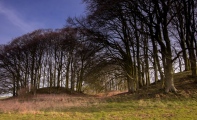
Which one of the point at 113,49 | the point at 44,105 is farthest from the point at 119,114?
the point at 113,49

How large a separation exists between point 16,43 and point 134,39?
26243 mm

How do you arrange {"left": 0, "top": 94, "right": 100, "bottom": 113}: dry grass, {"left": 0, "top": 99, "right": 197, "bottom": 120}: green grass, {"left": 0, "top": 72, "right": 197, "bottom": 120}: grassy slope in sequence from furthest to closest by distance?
1. {"left": 0, "top": 94, "right": 100, "bottom": 113}: dry grass
2. {"left": 0, "top": 72, "right": 197, "bottom": 120}: grassy slope
3. {"left": 0, "top": 99, "right": 197, "bottom": 120}: green grass

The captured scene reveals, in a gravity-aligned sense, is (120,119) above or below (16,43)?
below

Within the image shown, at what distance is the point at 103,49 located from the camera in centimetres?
2355

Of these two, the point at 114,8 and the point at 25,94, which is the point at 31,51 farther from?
the point at 114,8

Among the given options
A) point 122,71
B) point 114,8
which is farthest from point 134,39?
point 114,8

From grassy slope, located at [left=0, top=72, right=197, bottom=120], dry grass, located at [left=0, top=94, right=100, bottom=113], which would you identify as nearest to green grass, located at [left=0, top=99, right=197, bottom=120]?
grassy slope, located at [left=0, top=72, right=197, bottom=120]

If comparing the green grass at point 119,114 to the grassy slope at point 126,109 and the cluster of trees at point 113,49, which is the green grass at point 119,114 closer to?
the grassy slope at point 126,109

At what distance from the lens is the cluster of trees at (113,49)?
57.7ft

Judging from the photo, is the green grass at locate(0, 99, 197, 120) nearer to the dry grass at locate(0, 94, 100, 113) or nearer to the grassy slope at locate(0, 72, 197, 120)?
the grassy slope at locate(0, 72, 197, 120)

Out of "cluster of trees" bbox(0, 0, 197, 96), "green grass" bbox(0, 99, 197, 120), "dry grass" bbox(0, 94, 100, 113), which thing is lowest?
"green grass" bbox(0, 99, 197, 120)

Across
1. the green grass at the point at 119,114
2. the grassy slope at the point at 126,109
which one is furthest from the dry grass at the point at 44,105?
the green grass at the point at 119,114

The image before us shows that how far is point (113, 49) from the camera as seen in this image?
24172 mm

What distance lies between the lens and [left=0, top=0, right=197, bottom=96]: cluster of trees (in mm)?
17578
